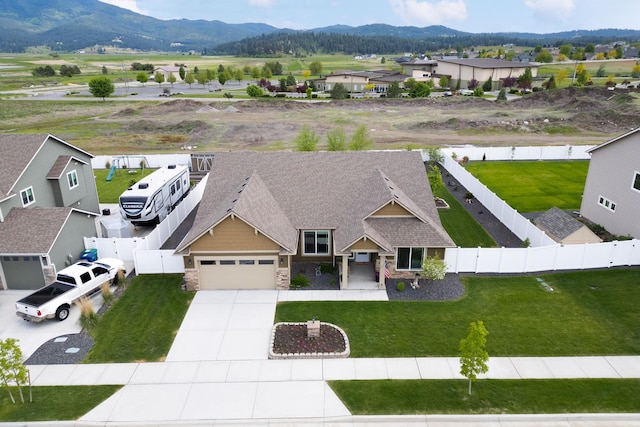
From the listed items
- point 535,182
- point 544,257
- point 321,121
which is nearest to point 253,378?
point 544,257

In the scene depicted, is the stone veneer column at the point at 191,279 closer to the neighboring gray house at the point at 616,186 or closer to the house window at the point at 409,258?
the house window at the point at 409,258

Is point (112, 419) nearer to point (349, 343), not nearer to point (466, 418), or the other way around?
point (349, 343)

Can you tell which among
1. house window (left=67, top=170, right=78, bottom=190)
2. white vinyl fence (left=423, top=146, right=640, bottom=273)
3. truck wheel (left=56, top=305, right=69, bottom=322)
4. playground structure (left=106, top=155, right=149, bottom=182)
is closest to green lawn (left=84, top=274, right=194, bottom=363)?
truck wheel (left=56, top=305, right=69, bottom=322)

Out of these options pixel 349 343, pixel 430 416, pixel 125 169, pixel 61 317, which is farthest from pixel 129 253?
pixel 125 169

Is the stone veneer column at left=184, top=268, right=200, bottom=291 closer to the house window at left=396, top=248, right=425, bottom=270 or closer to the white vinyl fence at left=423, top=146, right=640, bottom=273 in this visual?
the house window at left=396, top=248, right=425, bottom=270

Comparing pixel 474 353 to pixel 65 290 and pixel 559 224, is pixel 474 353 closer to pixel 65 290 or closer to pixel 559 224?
pixel 559 224
